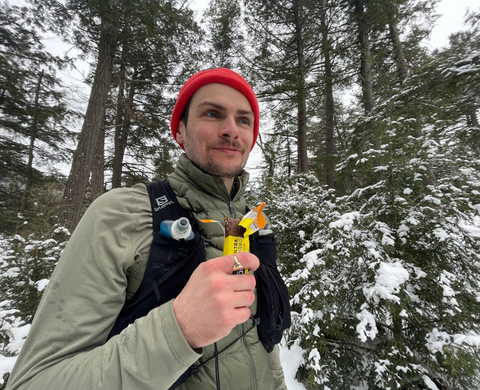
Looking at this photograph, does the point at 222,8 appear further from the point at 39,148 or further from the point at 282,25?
the point at 39,148

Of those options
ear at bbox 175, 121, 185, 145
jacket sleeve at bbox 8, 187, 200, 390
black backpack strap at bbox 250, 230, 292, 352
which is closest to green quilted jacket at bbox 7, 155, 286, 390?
jacket sleeve at bbox 8, 187, 200, 390

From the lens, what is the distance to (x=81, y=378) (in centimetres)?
57

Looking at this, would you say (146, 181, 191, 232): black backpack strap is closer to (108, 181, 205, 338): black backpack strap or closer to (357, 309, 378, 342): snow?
(108, 181, 205, 338): black backpack strap

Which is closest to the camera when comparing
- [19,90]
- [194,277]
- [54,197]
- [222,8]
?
[194,277]

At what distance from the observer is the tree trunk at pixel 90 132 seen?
463 centimetres

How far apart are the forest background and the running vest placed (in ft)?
4.07

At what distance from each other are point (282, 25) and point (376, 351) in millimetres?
11167

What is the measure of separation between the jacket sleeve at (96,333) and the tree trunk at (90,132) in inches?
187

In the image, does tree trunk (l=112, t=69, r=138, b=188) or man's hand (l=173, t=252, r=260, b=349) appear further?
tree trunk (l=112, t=69, r=138, b=188)

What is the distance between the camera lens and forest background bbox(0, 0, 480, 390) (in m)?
2.21

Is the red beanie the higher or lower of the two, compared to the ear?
higher

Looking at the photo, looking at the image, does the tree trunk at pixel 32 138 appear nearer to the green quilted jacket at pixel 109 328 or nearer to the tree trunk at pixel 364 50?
the green quilted jacket at pixel 109 328

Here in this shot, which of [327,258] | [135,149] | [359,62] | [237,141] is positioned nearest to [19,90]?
[135,149]

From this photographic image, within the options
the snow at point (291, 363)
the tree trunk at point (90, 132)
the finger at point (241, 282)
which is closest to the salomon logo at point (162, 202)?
the finger at point (241, 282)
